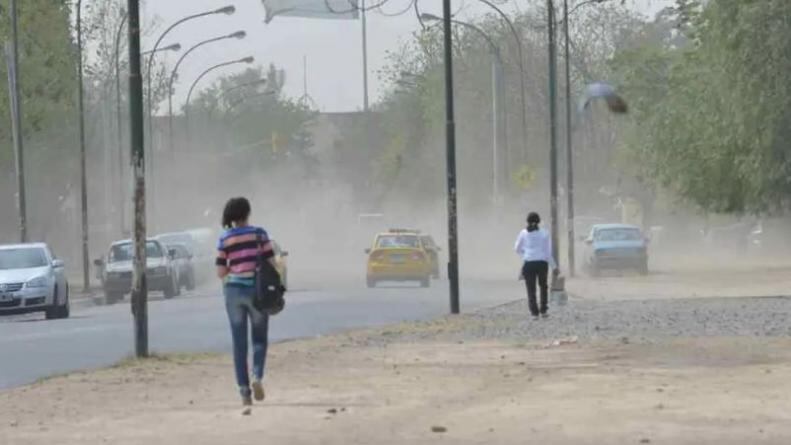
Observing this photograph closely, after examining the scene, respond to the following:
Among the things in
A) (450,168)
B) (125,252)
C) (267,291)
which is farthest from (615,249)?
(267,291)

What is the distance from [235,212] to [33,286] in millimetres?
23873

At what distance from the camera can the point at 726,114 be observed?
174 feet

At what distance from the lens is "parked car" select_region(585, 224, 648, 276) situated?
6194 centimetres

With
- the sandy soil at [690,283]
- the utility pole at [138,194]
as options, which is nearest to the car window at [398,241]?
the sandy soil at [690,283]

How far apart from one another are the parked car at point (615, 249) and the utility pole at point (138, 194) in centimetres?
3983

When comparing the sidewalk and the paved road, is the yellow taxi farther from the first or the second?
the sidewalk

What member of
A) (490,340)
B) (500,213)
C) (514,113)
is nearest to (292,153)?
(514,113)

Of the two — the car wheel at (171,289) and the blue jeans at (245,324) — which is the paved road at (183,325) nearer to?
the blue jeans at (245,324)

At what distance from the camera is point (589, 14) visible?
9462 cm

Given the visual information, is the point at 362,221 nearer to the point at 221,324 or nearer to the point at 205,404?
the point at 221,324

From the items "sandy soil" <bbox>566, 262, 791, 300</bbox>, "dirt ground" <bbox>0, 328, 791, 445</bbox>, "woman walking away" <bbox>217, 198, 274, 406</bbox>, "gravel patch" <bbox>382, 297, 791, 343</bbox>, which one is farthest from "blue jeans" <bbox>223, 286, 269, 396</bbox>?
"sandy soil" <bbox>566, 262, 791, 300</bbox>

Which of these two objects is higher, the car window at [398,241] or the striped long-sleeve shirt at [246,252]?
the striped long-sleeve shirt at [246,252]

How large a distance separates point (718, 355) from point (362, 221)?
8549 centimetres

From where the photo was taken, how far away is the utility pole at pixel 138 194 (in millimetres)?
22750
